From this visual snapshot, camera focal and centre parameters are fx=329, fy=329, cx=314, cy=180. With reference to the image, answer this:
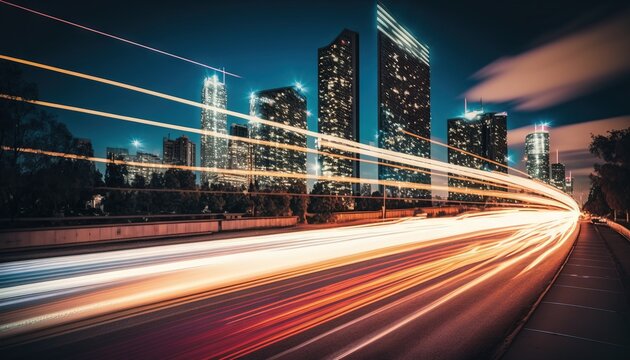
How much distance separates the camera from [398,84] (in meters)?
172

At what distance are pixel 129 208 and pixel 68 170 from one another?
15962 mm

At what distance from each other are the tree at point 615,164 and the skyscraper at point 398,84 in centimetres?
12379

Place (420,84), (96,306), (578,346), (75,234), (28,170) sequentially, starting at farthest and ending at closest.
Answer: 1. (420,84)
2. (28,170)
3. (75,234)
4. (96,306)
5. (578,346)

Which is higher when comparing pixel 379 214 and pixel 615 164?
pixel 615 164

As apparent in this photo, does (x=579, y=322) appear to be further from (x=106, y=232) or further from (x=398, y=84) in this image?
(x=398, y=84)

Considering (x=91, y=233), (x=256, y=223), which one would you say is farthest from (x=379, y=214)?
(x=91, y=233)

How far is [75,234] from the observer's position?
59.4ft

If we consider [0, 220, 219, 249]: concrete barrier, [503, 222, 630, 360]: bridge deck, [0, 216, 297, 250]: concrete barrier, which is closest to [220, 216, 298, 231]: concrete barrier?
[0, 216, 297, 250]: concrete barrier

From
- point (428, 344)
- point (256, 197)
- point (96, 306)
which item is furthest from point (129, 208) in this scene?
point (428, 344)

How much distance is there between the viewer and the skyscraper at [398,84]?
158 meters

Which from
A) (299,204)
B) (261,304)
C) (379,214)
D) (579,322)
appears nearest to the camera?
(579,322)

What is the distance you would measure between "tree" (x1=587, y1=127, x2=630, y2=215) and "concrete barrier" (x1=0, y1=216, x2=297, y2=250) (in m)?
31.0

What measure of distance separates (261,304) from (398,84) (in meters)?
178

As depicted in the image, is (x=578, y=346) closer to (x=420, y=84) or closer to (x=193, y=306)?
(x=193, y=306)
